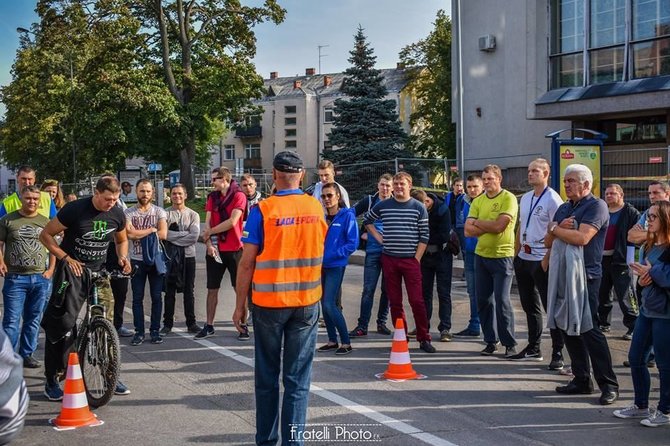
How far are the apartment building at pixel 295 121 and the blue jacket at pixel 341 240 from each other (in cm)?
7862

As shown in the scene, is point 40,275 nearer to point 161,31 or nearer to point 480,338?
point 480,338

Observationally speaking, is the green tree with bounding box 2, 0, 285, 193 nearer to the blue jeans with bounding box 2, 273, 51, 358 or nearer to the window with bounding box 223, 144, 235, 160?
the blue jeans with bounding box 2, 273, 51, 358

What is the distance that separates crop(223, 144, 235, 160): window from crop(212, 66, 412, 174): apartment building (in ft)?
3.04

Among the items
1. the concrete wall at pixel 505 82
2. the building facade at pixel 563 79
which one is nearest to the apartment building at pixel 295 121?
the concrete wall at pixel 505 82

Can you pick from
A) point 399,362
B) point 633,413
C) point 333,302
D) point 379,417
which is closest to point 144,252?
point 333,302

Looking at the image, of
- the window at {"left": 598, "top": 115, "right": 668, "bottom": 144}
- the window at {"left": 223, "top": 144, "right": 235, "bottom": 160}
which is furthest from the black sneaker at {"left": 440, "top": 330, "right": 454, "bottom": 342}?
the window at {"left": 223, "top": 144, "right": 235, "bottom": 160}

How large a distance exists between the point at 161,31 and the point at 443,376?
3480cm

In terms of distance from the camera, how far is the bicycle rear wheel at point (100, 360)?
6625mm

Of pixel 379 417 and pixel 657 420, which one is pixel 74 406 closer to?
pixel 379 417

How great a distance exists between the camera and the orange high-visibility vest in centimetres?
520

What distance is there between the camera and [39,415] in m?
6.54

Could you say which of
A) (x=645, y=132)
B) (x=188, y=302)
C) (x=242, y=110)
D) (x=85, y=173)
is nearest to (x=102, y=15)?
(x=242, y=110)

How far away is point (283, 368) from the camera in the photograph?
5.16m

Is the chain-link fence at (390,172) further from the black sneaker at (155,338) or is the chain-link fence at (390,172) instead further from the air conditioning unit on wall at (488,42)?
the black sneaker at (155,338)
